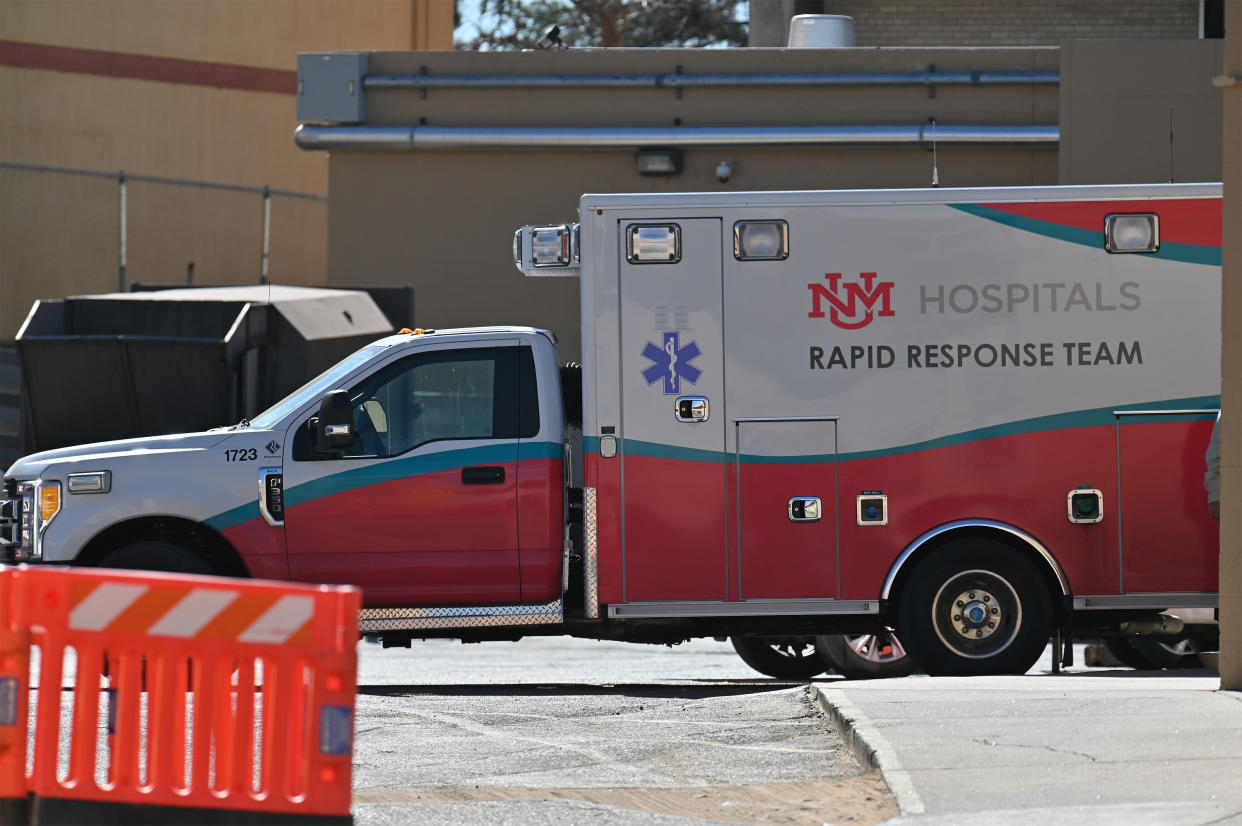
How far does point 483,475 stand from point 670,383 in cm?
112

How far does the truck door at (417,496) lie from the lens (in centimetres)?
950

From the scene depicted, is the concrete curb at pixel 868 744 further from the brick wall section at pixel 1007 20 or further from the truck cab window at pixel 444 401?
the brick wall section at pixel 1007 20

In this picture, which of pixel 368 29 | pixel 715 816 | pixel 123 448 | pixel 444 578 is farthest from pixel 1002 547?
pixel 368 29

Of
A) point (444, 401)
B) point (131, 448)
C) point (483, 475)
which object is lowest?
point (483, 475)

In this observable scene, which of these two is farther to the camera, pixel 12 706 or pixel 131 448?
pixel 131 448

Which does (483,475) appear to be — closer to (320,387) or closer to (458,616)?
(458,616)

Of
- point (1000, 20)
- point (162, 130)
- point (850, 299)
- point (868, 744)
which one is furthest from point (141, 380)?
point (162, 130)

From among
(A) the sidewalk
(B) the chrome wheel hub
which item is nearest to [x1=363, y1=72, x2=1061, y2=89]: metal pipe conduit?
(B) the chrome wheel hub

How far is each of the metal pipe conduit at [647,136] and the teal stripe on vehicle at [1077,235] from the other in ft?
24.5

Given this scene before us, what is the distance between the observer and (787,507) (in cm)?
950

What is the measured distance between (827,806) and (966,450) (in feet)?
11.3

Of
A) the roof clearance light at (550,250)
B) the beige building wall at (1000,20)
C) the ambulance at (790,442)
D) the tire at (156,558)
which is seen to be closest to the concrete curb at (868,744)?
the ambulance at (790,442)

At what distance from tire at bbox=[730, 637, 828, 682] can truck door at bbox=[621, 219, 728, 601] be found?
1.89 m

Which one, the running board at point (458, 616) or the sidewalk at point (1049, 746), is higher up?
the running board at point (458, 616)
